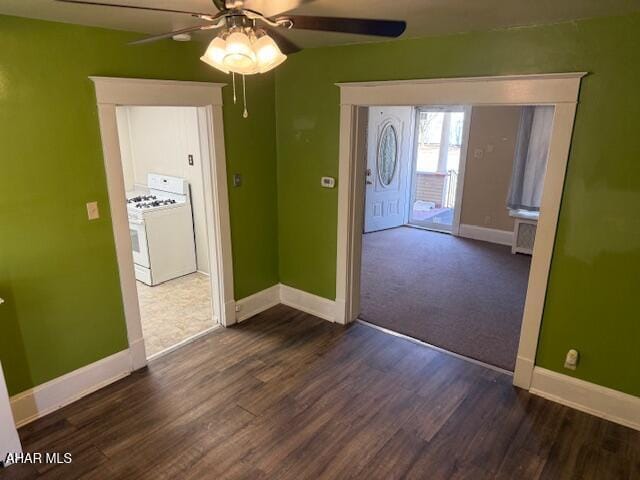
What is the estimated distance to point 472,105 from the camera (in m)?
2.98

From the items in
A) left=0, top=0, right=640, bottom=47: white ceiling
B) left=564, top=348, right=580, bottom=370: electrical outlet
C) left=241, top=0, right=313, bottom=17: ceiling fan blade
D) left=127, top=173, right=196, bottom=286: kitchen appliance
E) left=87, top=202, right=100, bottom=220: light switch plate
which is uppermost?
left=0, top=0, right=640, bottom=47: white ceiling

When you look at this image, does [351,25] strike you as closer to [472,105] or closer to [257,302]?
[472,105]

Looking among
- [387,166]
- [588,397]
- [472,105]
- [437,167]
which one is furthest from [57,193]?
[437,167]

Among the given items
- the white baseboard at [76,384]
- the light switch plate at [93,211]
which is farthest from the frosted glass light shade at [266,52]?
the white baseboard at [76,384]

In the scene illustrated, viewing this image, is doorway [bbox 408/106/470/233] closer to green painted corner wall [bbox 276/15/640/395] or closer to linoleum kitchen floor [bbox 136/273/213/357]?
green painted corner wall [bbox 276/15/640/395]

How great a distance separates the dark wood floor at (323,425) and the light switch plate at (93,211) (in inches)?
48.7

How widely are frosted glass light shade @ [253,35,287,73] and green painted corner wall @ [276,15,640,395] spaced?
5.67 ft

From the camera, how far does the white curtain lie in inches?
218

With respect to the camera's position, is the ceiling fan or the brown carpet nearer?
the ceiling fan

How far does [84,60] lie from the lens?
2648 millimetres

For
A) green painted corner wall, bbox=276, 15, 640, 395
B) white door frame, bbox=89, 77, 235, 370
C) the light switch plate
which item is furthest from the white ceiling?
the light switch plate

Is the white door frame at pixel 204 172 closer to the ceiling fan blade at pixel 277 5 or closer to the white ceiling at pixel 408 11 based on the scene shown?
the white ceiling at pixel 408 11

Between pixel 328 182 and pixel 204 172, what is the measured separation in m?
1.06

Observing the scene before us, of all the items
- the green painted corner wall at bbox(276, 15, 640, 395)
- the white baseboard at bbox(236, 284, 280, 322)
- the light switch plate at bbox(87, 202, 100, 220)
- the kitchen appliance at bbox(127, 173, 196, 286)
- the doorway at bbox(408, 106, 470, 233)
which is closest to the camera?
the green painted corner wall at bbox(276, 15, 640, 395)
